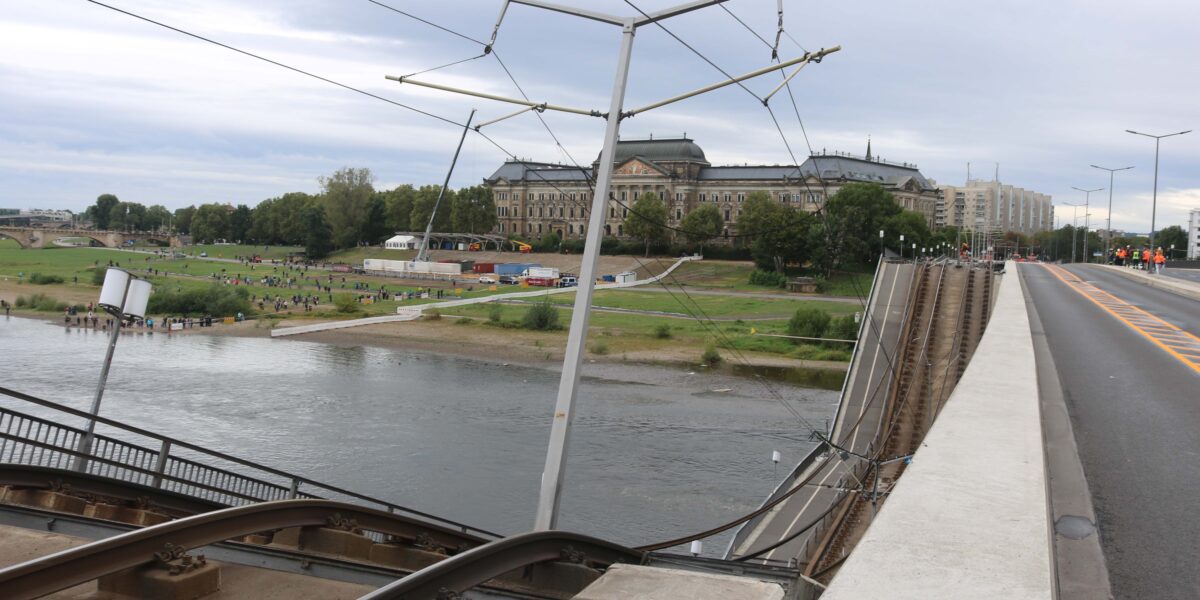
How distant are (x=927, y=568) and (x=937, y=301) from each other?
3569 cm

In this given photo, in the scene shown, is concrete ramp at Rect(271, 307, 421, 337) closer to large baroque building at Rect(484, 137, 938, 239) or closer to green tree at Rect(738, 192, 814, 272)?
green tree at Rect(738, 192, 814, 272)

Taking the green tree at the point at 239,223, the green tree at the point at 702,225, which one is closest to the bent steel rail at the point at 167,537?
the green tree at the point at 702,225

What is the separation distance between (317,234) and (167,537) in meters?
151

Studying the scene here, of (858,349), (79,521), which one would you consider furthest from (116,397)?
(79,521)

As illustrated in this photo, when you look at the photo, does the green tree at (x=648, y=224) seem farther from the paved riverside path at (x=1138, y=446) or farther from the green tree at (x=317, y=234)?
the paved riverside path at (x=1138, y=446)

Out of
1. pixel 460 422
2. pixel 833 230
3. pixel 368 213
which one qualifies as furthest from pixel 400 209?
pixel 460 422

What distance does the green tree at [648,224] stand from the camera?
11982 cm

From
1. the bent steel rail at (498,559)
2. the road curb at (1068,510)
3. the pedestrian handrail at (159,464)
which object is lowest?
the pedestrian handrail at (159,464)

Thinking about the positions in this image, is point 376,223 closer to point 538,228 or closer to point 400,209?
point 400,209

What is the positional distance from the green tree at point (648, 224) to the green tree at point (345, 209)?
5032cm

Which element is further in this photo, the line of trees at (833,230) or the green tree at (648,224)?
the green tree at (648,224)

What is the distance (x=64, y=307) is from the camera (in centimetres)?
7862

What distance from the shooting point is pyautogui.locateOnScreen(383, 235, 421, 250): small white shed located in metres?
147

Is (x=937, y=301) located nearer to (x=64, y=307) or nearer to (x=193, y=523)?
(x=193, y=523)
